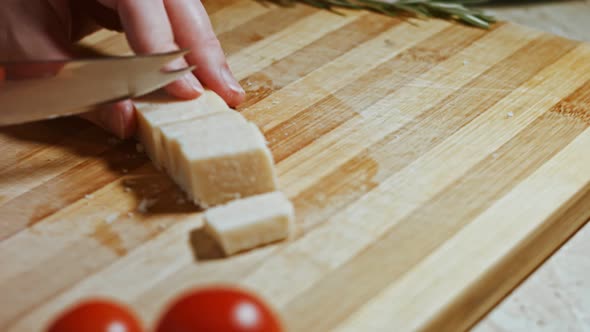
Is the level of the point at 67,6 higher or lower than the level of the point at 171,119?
higher

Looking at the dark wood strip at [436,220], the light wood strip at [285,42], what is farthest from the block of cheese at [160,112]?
the dark wood strip at [436,220]

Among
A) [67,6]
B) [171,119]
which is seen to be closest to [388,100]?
[171,119]

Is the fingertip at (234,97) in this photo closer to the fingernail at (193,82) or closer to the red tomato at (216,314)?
the fingernail at (193,82)

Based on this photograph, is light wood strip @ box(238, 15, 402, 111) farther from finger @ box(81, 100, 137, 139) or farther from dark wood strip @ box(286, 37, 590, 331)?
dark wood strip @ box(286, 37, 590, 331)

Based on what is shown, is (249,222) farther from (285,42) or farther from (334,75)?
(285,42)

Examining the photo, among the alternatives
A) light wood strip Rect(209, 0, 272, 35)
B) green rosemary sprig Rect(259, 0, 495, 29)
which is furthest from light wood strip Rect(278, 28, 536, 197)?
light wood strip Rect(209, 0, 272, 35)

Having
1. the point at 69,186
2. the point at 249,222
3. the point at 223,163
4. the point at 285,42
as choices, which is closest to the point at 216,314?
the point at 249,222

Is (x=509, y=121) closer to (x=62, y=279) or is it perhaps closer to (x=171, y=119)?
(x=171, y=119)
